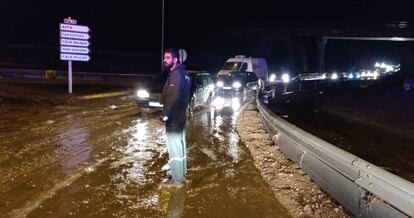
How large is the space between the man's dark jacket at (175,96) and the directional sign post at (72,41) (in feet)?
54.8

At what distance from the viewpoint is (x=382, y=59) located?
448ft

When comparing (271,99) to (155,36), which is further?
(155,36)

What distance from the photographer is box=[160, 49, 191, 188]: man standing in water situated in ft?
22.6

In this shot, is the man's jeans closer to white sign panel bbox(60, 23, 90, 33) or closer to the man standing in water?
the man standing in water

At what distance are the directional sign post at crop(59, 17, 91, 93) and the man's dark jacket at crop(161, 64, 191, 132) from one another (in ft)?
54.8

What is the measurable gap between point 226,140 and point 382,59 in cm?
13508

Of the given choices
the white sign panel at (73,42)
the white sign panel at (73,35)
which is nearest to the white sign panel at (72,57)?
the white sign panel at (73,42)

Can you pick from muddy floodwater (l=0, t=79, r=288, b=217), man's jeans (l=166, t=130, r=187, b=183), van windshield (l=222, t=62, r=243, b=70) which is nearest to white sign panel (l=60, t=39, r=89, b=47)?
muddy floodwater (l=0, t=79, r=288, b=217)

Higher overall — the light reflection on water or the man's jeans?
the man's jeans

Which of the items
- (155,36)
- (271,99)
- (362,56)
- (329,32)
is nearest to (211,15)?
(155,36)

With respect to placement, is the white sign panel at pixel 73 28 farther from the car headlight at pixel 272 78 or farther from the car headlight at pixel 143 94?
the car headlight at pixel 272 78

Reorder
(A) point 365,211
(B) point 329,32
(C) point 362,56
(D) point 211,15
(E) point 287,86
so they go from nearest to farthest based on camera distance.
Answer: (A) point 365,211 < (E) point 287,86 < (B) point 329,32 < (D) point 211,15 < (C) point 362,56

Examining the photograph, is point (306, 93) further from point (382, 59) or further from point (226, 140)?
point (382, 59)

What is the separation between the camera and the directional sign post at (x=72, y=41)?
22500 mm
